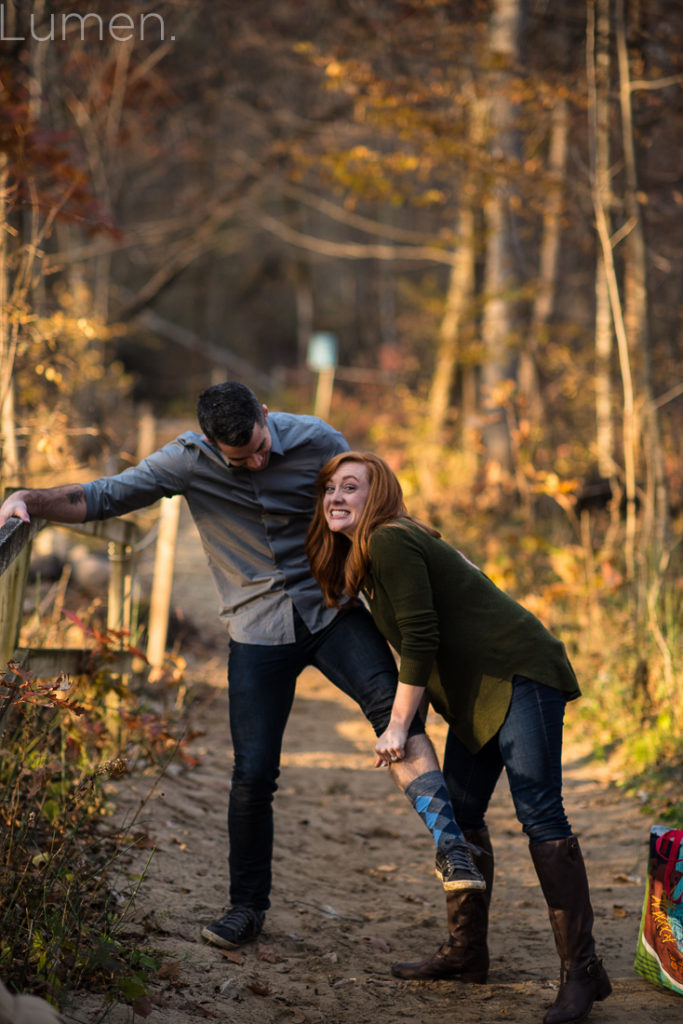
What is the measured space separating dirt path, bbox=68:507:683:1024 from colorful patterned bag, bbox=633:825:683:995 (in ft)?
0.24

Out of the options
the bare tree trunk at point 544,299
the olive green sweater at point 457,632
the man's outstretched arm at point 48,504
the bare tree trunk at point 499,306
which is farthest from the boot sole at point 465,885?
the bare tree trunk at point 499,306

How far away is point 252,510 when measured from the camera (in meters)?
3.67

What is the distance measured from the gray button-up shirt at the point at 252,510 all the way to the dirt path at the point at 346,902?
808mm

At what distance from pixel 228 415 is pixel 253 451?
7.0 inches

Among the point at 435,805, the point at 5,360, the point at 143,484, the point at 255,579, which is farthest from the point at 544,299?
the point at 435,805

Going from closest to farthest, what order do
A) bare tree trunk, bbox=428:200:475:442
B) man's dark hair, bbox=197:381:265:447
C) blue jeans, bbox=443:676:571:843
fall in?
blue jeans, bbox=443:676:571:843 < man's dark hair, bbox=197:381:265:447 < bare tree trunk, bbox=428:200:475:442

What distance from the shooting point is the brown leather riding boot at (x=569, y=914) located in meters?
3.10

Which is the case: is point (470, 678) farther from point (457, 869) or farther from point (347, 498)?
point (347, 498)

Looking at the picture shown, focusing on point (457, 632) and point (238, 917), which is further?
point (238, 917)

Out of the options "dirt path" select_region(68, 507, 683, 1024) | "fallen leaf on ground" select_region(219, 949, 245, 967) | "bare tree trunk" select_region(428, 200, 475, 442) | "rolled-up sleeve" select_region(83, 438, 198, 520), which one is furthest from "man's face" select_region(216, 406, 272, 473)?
"bare tree trunk" select_region(428, 200, 475, 442)

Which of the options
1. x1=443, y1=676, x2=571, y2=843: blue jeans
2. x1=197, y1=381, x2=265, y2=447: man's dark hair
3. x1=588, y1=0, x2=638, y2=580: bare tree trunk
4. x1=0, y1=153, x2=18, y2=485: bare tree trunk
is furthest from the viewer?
x1=588, y1=0, x2=638, y2=580: bare tree trunk

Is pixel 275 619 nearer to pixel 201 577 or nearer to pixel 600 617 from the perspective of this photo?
pixel 600 617

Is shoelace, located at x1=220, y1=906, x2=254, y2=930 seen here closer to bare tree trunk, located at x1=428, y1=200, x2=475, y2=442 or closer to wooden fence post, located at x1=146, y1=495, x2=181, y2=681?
wooden fence post, located at x1=146, y1=495, x2=181, y2=681

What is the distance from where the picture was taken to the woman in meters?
3.11
